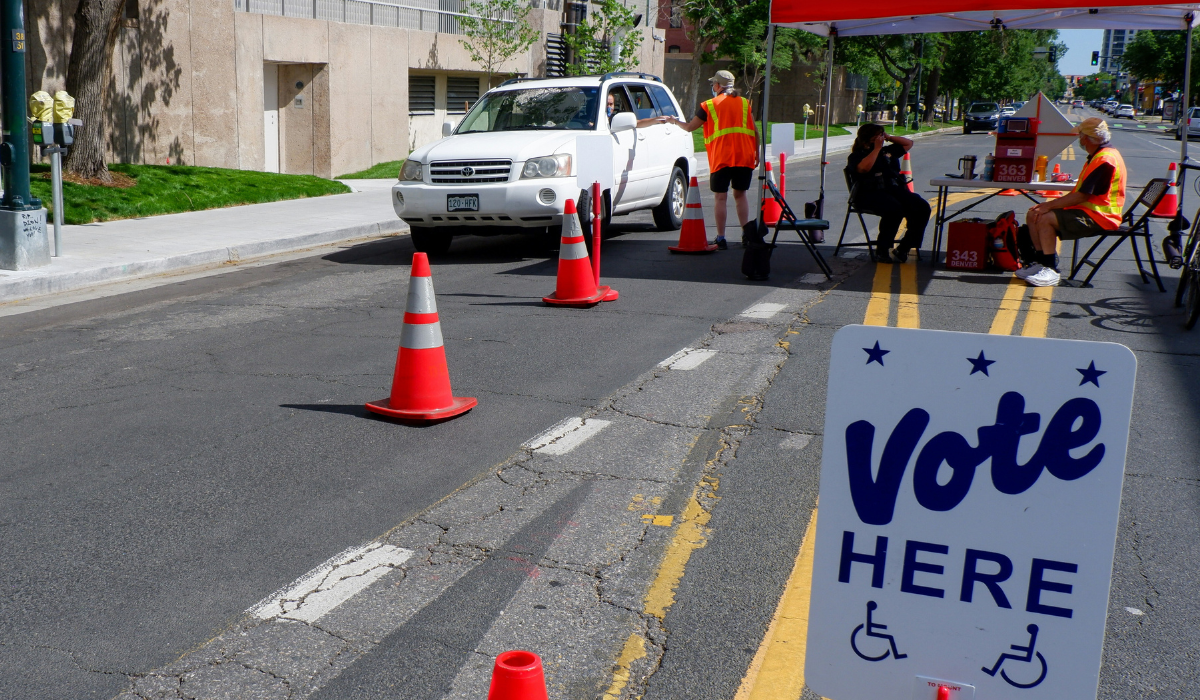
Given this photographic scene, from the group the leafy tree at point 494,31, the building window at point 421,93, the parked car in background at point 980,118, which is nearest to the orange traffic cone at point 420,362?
the building window at point 421,93

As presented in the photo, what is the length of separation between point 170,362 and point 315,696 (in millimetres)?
4591

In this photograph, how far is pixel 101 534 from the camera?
4254 mm

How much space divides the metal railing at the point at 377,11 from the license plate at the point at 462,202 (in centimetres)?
1099

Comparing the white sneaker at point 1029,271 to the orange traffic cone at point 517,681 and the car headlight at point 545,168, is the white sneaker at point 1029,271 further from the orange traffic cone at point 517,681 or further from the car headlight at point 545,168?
the orange traffic cone at point 517,681

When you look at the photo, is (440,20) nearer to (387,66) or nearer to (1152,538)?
(387,66)

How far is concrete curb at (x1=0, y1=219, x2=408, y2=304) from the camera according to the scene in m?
9.66

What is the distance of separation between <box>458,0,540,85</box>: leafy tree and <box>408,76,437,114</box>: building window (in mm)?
1256

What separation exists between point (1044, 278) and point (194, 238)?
9.05 m

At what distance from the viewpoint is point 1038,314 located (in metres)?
8.58

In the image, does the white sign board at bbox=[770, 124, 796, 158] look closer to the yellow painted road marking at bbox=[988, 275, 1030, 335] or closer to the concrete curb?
the concrete curb

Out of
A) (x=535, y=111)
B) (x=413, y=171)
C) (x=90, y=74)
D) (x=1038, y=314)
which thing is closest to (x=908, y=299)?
(x=1038, y=314)

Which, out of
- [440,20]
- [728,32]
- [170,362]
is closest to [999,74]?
[728,32]

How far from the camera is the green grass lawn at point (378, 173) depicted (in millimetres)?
22405

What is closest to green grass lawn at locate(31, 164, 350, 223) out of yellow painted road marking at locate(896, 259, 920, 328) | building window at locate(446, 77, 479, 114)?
building window at locate(446, 77, 479, 114)
